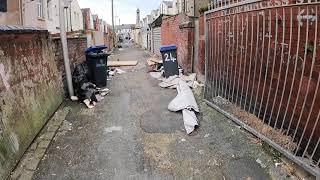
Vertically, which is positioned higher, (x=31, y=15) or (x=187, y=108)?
(x=31, y=15)

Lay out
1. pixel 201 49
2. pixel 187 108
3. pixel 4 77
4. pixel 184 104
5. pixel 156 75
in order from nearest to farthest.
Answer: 1. pixel 4 77
2. pixel 187 108
3. pixel 184 104
4. pixel 201 49
5. pixel 156 75

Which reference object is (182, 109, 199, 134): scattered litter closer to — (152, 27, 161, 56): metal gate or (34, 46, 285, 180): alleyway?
(34, 46, 285, 180): alleyway

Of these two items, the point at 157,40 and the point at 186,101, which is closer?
the point at 186,101

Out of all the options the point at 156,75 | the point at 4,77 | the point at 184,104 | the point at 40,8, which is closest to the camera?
the point at 4,77

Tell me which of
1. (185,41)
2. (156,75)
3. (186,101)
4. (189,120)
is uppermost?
(185,41)

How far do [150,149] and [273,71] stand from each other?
84.4 inches

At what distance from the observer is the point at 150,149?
466 cm

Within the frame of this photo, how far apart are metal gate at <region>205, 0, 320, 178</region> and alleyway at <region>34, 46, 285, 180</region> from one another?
35 centimetres

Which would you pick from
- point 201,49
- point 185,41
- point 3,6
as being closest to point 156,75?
point 185,41

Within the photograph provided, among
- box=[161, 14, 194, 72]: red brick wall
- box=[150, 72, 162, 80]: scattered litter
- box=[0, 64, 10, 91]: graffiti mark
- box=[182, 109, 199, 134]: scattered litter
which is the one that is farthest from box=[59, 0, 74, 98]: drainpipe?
box=[161, 14, 194, 72]: red brick wall

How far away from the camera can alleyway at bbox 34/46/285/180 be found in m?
3.94

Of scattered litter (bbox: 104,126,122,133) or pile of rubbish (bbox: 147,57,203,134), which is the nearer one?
scattered litter (bbox: 104,126,122,133)

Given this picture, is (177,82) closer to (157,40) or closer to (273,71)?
(273,71)

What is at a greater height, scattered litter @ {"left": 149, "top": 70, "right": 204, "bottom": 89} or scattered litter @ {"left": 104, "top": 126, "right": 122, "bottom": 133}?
scattered litter @ {"left": 149, "top": 70, "right": 204, "bottom": 89}
